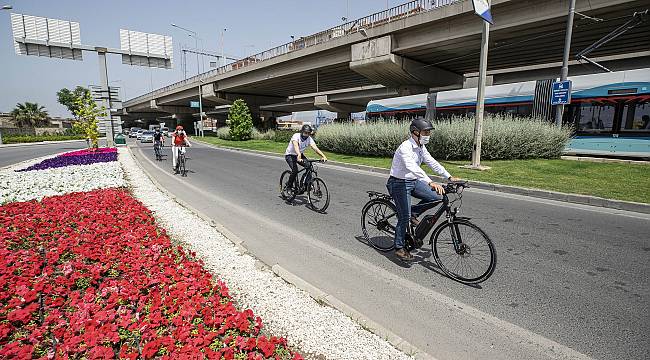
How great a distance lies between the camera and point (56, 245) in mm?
4391

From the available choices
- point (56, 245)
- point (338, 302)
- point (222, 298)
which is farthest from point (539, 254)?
point (56, 245)

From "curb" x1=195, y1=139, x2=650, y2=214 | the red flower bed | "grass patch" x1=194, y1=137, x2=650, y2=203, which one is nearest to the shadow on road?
the red flower bed

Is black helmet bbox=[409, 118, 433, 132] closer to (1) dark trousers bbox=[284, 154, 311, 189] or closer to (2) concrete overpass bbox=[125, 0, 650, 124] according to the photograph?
(1) dark trousers bbox=[284, 154, 311, 189]

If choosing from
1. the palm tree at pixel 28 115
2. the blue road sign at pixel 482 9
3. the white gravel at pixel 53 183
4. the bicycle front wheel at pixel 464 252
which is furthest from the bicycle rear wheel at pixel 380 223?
the palm tree at pixel 28 115

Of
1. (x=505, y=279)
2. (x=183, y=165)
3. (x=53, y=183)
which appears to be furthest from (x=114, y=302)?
(x=183, y=165)

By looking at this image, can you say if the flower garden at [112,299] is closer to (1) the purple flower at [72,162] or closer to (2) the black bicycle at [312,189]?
(2) the black bicycle at [312,189]

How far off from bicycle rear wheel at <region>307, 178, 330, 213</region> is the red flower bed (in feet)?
10.6

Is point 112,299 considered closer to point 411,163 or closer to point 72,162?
point 411,163

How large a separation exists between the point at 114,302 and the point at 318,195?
4656mm

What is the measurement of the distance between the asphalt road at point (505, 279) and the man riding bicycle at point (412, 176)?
711mm

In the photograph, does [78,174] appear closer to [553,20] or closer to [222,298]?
[222,298]

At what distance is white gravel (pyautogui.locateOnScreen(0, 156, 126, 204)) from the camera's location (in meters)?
8.01

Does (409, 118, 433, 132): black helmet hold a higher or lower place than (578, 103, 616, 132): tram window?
lower

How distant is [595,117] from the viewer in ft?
48.2
